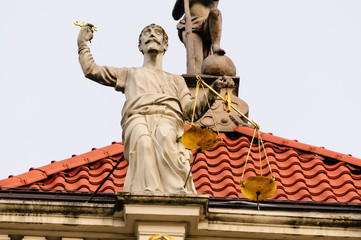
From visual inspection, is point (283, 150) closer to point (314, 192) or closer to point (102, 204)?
point (314, 192)

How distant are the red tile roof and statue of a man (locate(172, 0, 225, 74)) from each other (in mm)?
2297

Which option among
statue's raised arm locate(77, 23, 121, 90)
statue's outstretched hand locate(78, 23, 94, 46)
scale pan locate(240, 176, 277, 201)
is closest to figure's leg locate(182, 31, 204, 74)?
statue's raised arm locate(77, 23, 121, 90)

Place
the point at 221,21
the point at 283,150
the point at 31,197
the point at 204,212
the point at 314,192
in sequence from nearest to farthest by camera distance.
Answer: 1. the point at 204,212
2. the point at 31,197
3. the point at 314,192
4. the point at 283,150
5. the point at 221,21

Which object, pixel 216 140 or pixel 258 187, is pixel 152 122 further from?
pixel 258 187

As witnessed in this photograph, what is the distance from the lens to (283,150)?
58.4 feet

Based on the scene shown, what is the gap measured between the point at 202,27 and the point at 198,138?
7249 mm

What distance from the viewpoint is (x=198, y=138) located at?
1312 cm

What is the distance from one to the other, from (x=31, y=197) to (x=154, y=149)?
5.35ft

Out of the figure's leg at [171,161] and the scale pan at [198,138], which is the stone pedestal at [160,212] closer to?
the figure's leg at [171,161]

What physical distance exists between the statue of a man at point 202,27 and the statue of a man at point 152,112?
15.1 ft

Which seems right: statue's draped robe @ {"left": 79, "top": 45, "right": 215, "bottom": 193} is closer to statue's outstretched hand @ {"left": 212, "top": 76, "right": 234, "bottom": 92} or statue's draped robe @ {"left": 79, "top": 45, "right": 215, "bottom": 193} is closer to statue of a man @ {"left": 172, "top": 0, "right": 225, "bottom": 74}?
statue's outstretched hand @ {"left": 212, "top": 76, "right": 234, "bottom": 92}

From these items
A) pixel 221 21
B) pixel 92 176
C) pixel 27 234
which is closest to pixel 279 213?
pixel 27 234

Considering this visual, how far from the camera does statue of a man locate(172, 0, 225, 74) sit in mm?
19828

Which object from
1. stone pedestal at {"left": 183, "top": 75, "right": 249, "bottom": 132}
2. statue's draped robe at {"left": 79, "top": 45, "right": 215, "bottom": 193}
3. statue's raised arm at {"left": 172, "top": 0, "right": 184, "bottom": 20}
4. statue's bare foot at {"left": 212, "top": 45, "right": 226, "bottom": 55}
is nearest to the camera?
statue's draped robe at {"left": 79, "top": 45, "right": 215, "bottom": 193}
